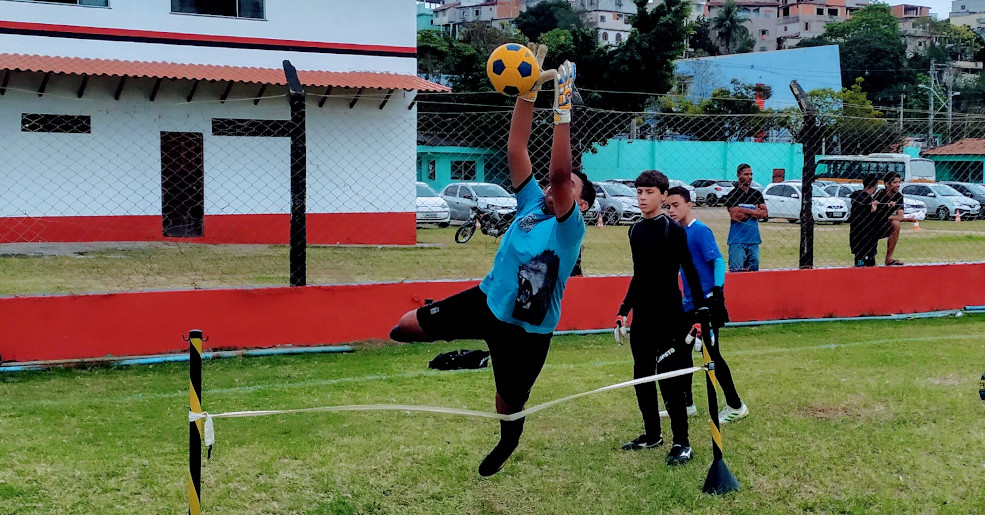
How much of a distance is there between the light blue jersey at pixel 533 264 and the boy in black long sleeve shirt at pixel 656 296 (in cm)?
112

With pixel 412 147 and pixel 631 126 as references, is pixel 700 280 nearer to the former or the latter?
pixel 631 126

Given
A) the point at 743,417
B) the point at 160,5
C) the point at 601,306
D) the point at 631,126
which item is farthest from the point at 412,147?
the point at 743,417

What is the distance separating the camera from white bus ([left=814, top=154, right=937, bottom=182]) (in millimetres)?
32844

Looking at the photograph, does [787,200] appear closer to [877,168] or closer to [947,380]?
[877,168]

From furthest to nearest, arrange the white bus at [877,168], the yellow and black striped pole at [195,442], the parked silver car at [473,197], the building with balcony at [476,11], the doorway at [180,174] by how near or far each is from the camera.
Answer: the building with balcony at [476,11]
the white bus at [877,168]
the parked silver car at [473,197]
the doorway at [180,174]
the yellow and black striped pole at [195,442]

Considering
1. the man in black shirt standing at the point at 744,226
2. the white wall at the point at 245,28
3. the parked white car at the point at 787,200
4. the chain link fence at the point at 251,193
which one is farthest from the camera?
the parked white car at the point at 787,200

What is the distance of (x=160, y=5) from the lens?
19.1 meters

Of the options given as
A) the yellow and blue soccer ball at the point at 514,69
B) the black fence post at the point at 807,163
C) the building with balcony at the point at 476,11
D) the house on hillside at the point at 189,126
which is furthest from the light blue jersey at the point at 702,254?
the building with balcony at the point at 476,11

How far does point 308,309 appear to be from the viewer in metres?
8.71

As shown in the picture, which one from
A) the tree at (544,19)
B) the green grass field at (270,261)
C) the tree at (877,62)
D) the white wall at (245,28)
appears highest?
the tree at (544,19)

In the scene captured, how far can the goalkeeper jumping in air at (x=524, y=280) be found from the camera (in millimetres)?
4434

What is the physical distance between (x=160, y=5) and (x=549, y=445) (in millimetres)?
16161

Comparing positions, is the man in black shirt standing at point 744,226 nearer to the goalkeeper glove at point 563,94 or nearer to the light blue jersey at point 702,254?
the light blue jersey at point 702,254

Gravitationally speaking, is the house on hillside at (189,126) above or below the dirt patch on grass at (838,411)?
above
